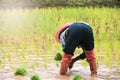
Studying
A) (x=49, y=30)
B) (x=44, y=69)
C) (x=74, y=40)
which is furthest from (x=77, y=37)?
(x=49, y=30)

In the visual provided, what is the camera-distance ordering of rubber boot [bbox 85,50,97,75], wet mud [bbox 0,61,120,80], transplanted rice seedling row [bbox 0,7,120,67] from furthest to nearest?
transplanted rice seedling row [bbox 0,7,120,67], rubber boot [bbox 85,50,97,75], wet mud [bbox 0,61,120,80]

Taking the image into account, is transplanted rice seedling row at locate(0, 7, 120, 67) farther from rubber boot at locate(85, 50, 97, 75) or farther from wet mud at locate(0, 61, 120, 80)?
rubber boot at locate(85, 50, 97, 75)

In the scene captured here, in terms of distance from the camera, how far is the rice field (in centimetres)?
783

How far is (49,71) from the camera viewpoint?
6.93 meters

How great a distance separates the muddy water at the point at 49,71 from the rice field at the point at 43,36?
0.06 ft

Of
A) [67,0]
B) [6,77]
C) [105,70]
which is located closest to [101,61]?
[105,70]

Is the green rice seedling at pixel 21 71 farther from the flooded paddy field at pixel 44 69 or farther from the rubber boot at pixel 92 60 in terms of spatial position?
the rubber boot at pixel 92 60

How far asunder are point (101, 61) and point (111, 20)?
5.17 m

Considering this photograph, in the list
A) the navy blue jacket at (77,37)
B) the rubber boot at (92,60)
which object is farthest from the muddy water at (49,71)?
the navy blue jacket at (77,37)

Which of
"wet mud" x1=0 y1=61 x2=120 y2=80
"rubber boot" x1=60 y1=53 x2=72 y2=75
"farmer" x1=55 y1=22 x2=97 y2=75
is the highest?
"farmer" x1=55 y1=22 x2=97 y2=75

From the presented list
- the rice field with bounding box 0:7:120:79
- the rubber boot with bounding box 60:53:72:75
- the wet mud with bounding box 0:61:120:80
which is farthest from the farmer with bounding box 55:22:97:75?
the rice field with bounding box 0:7:120:79

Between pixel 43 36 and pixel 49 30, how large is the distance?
2.30 ft

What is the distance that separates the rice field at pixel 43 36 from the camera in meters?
7.83

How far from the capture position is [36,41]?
32.6ft
